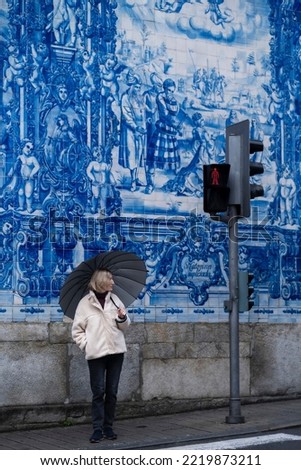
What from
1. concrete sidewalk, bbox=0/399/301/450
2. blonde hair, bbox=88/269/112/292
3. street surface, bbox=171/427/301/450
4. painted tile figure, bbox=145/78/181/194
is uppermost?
painted tile figure, bbox=145/78/181/194

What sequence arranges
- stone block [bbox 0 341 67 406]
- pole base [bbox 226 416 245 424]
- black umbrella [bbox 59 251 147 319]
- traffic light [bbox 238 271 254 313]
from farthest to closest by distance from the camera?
traffic light [bbox 238 271 254 313]
pole base [bbox 226 416 245 424]
stone block [bbox 0 341 67 406]
black umbrella [bbox 59 251 147 319]

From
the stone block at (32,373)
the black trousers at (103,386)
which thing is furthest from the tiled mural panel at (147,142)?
the black trousers at (103,386)

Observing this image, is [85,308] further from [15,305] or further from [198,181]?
[198,181]

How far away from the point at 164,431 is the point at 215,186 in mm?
2691

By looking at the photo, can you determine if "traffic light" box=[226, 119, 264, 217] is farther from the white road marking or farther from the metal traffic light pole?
the white road marking

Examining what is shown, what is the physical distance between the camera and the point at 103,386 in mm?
10531

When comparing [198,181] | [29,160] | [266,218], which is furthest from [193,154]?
[29,160]

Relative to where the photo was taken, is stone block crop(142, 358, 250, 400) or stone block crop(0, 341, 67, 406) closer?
stone block crop(0, 341, 67, 406)

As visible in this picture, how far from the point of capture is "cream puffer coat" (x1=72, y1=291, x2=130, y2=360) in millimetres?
10453

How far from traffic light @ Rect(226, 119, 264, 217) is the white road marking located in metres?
2.46

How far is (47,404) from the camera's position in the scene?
11.7 meters

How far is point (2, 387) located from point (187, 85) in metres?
4.44

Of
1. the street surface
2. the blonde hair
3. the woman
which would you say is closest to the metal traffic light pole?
the street surface

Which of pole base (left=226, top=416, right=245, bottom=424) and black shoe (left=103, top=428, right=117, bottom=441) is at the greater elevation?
black shoe (left=103, top=428, right=117, bottom=441)
